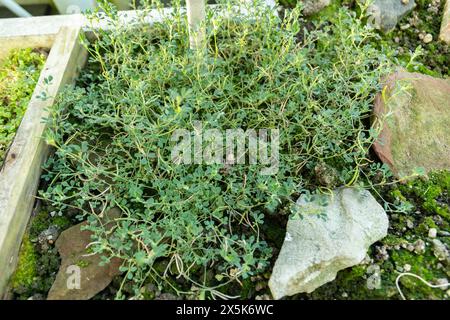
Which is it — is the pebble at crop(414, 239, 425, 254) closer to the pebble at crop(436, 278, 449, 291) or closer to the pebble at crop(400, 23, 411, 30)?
the pebble at crop(436, 278, 449, 291)

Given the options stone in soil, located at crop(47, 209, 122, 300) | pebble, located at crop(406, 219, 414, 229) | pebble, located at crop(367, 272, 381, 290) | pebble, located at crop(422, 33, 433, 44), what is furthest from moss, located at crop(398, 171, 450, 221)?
stone in soil, located at crop(47, 209, 122, 300)

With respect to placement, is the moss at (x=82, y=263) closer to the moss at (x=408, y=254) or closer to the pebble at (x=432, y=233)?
the moss at (x=408, y=254)

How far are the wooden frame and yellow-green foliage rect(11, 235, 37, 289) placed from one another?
0.08ft

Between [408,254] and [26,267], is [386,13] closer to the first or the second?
[408,254]

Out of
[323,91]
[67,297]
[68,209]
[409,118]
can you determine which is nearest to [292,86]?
[323,91]

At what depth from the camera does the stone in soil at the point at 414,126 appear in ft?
6.84

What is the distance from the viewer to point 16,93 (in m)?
2.29

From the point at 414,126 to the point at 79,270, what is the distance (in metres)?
1.71

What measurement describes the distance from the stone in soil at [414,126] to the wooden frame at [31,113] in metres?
0.92

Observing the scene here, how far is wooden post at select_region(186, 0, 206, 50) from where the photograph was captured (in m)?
1.96

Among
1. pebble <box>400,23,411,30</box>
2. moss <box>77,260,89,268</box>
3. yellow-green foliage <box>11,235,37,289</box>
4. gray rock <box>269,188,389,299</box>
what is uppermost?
pebble <box>400,23,411,30</box>

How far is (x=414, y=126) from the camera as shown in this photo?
2.20 m

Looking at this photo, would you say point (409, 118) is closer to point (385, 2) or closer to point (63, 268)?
point (385, 2)
